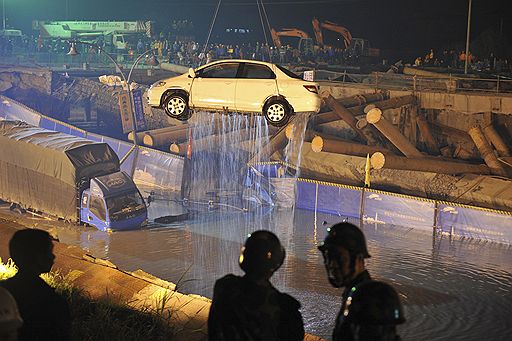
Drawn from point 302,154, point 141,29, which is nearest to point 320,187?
point 302,154

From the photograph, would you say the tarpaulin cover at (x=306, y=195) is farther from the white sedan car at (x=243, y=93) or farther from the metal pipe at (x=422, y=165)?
the white sedan car at (x=243, y=93)

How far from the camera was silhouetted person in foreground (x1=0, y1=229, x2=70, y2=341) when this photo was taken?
5.19m

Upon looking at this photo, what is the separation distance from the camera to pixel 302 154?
3556cm

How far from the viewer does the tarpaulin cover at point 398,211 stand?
27703 mm

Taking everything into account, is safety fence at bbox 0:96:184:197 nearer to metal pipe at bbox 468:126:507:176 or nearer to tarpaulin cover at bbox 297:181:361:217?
tarpaulin cover at bbox 297:181:361:217

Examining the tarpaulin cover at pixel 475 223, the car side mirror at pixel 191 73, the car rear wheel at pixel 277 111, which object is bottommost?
the tarpaulin cover at pixel 475 223

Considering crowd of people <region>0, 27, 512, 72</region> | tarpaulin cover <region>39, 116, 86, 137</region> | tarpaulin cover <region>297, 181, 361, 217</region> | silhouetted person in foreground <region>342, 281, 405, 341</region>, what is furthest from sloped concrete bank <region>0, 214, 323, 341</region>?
crowd of people <region>0, 27, 512, 72</region>

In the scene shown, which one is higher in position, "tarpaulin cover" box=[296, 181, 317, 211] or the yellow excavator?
the yellow excavator

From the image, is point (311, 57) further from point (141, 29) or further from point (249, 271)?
point (249, 271)

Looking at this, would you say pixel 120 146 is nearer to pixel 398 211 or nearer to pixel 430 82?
pixel 398 211

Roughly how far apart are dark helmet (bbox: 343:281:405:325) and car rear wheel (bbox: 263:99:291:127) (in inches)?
562

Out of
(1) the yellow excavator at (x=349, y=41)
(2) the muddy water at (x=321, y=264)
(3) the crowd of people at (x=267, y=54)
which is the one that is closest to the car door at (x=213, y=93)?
(2) the muddy water at (x=321, y=264)

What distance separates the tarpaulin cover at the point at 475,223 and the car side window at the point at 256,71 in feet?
34.6

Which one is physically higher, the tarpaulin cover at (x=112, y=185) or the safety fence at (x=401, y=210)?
the tarpaulin cover at (x=112, y=185)
